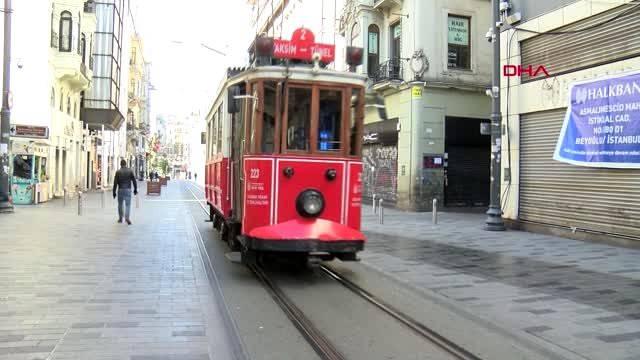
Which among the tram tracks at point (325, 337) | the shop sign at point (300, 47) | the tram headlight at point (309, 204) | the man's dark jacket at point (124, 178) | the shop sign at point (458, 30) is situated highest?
the shop sign at point (458, 30)

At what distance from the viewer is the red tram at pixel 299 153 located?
328 inches

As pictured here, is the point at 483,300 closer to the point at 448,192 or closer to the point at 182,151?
the point at 448,192

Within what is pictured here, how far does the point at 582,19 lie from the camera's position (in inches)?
555

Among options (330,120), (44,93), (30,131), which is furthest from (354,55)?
(44,93)

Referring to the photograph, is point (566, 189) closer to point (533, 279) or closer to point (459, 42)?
point (533, 279)

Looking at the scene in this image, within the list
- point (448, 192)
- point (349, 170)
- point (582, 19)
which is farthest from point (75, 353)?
point (448, 192)

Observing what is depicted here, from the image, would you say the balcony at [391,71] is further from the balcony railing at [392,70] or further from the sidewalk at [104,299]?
the sidewalk at [104,299]

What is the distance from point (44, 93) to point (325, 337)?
2564 centimetres

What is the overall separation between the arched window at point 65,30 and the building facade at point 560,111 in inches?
876

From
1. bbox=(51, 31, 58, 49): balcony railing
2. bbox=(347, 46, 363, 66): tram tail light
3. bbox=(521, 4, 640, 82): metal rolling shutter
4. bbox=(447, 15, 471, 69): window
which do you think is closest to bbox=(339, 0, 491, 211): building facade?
bbox=(447, 15, 471, 69): window

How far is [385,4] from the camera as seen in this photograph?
84.2 ft

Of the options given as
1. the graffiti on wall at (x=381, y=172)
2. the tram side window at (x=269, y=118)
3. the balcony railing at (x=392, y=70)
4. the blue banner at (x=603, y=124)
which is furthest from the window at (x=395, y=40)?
the tram side window at (x=269, y=118)

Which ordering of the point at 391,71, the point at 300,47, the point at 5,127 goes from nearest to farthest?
the point at 300,47
the point at 5,127
the point at 391,71

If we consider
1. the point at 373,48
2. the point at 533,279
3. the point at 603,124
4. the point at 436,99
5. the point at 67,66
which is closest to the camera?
the point at 533,279
